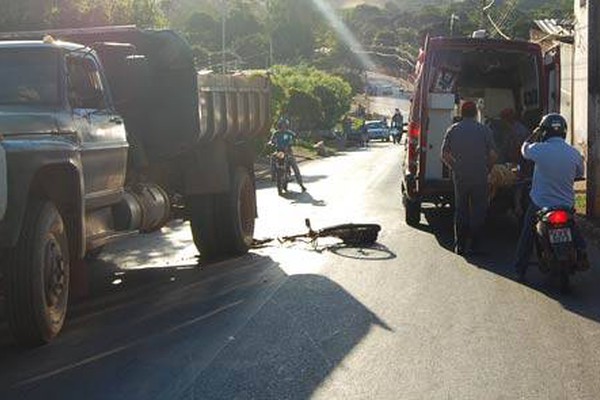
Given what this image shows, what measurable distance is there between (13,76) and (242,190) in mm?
4455

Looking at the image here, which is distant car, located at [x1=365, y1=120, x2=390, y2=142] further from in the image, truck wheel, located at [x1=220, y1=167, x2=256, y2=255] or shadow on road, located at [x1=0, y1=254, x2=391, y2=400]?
shadow on road, located at [x1=0, y1=254, x2=391, y2=400]

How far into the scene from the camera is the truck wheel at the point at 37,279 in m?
6.43

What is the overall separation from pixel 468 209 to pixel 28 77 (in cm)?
556

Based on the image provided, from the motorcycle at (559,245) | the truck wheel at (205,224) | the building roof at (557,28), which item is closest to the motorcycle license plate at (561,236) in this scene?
the motorcycle at (559,245)

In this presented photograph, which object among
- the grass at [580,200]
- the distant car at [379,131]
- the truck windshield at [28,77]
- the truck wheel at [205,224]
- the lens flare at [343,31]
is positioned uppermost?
the lens flare at [343,31]

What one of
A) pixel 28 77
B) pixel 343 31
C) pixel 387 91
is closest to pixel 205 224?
pixel 28 77

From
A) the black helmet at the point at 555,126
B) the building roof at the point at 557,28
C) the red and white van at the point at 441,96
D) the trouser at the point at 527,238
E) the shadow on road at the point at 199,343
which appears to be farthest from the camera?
the building roof at the point at 557,28

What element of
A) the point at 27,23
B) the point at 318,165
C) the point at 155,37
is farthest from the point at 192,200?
the point at 318,165

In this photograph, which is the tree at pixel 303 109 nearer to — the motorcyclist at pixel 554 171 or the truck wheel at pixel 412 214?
the truck wheel at pixel 412 214

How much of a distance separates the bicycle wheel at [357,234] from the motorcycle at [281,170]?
29.3ft

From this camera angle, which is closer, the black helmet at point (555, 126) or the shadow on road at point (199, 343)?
the shadow on road at point (199, 343)

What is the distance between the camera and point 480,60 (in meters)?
14.1

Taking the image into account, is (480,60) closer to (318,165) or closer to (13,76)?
(13,76)

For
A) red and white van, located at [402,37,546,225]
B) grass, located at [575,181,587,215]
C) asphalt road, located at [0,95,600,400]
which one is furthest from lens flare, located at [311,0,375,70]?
asphalt road, located at [0,95,600,400]
